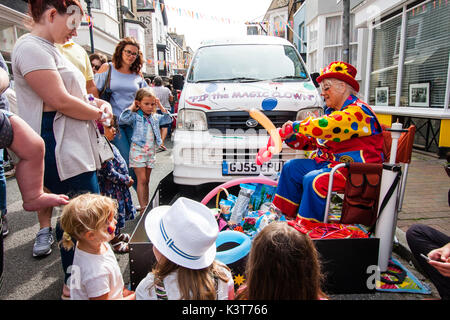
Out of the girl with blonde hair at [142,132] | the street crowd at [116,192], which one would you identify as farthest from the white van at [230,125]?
the street crowd at [116,192]

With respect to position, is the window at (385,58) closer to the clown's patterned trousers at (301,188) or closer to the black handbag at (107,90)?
the clown's patterned trousers at (301,188)

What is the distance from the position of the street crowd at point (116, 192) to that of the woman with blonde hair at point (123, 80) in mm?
699

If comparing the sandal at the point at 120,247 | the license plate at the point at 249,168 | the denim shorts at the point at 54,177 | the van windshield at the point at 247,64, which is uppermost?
the van windshield at the point at 247,64

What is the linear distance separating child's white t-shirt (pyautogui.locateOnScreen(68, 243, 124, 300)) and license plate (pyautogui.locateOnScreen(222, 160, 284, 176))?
1.95 meters

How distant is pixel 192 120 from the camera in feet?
11.9

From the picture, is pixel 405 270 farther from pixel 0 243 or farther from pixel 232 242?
pixel 0 243

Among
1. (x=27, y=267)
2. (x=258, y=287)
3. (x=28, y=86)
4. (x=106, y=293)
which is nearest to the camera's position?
(x=258, y=287)

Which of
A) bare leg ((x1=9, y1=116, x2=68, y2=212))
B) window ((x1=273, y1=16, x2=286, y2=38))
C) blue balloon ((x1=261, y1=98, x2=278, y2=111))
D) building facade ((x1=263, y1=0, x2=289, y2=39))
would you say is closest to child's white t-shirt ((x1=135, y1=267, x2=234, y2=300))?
bare leg ((x1=9, y1=116, x2=68, y2=212))

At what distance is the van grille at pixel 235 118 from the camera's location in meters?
3.55

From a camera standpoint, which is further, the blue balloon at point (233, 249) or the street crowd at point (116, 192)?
the blue balloon at point (233, 249)

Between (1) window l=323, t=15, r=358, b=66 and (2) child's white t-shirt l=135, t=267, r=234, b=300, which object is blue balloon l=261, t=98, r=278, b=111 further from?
(1) window l=323, t=15, r=358, b=66

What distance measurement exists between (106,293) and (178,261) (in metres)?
0.57

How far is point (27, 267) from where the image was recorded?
2.66 meters

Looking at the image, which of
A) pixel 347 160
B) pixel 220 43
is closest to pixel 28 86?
pixel 347 160
